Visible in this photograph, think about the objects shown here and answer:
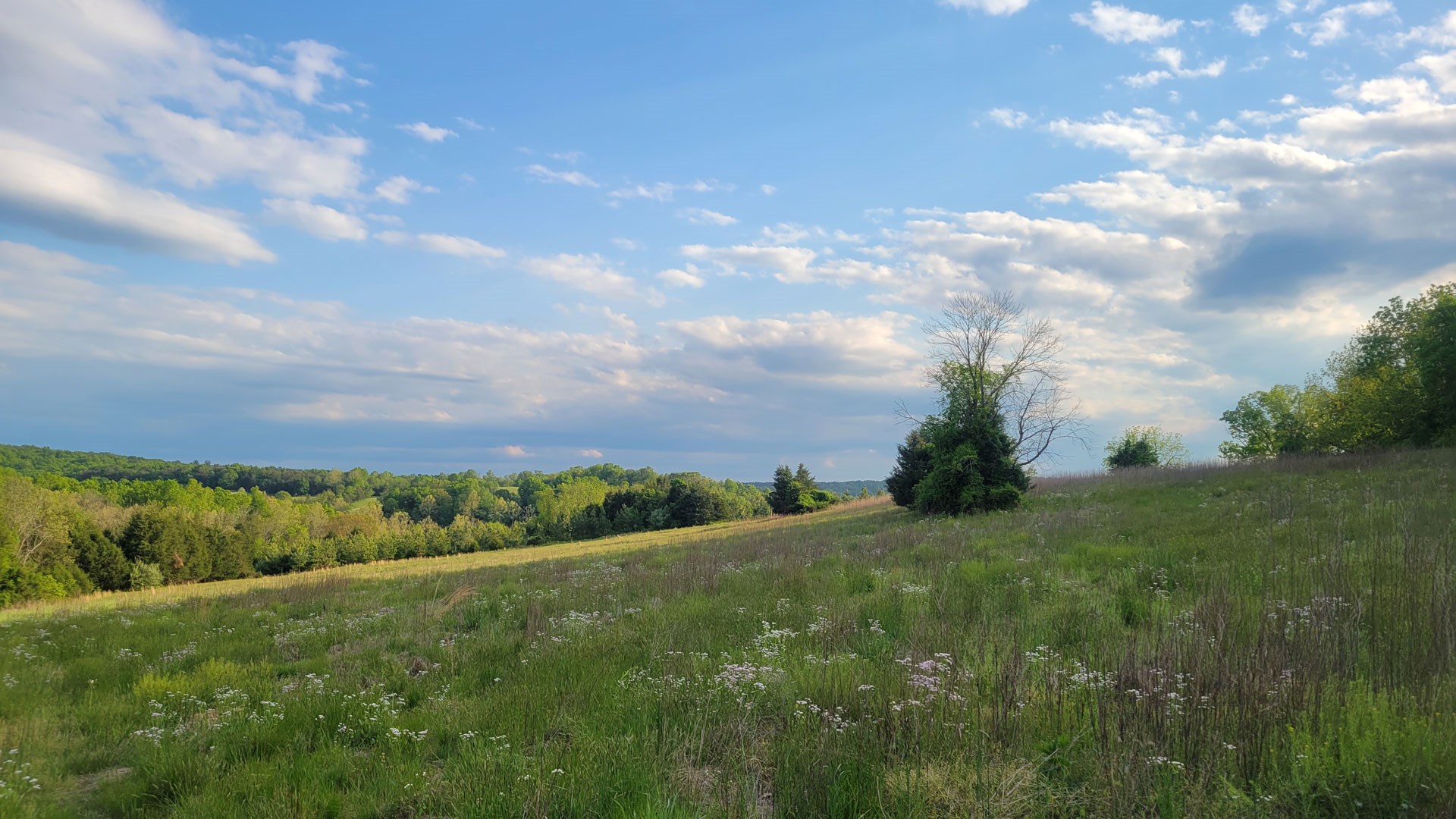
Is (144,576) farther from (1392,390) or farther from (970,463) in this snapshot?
(1392,390)

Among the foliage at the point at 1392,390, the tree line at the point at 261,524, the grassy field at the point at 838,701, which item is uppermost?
the foliage at the point at 1392,390

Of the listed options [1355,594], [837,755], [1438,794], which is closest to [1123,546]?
[1355,594]

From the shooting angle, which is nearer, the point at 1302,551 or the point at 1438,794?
the point at 1438,794

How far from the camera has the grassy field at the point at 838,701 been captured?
9.75 ft

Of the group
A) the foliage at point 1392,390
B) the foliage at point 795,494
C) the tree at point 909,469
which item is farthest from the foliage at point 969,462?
the foliage at point 795,494

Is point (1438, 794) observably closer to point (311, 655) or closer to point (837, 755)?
point (837, 755)

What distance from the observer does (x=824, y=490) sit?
76.4 meters

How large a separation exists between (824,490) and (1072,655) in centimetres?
7230

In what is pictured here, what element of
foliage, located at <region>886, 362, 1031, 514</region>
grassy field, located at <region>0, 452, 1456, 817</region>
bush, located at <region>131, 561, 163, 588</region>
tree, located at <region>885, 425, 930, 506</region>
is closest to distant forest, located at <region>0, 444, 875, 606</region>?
bush, located at <region>131, 561, 163, 588</region>

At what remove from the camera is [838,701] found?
428cm

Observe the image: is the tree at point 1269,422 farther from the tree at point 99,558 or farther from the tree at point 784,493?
the tree at point 99,558

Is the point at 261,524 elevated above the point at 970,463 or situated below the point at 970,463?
below

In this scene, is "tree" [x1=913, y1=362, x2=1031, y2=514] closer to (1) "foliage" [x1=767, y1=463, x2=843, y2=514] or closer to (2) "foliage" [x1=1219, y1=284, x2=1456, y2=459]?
(2) "foliage" [x1=1219, y1=284, x2=1456, y2=459]

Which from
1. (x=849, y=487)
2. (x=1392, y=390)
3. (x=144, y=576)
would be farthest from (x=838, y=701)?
(x=849, y=487)
